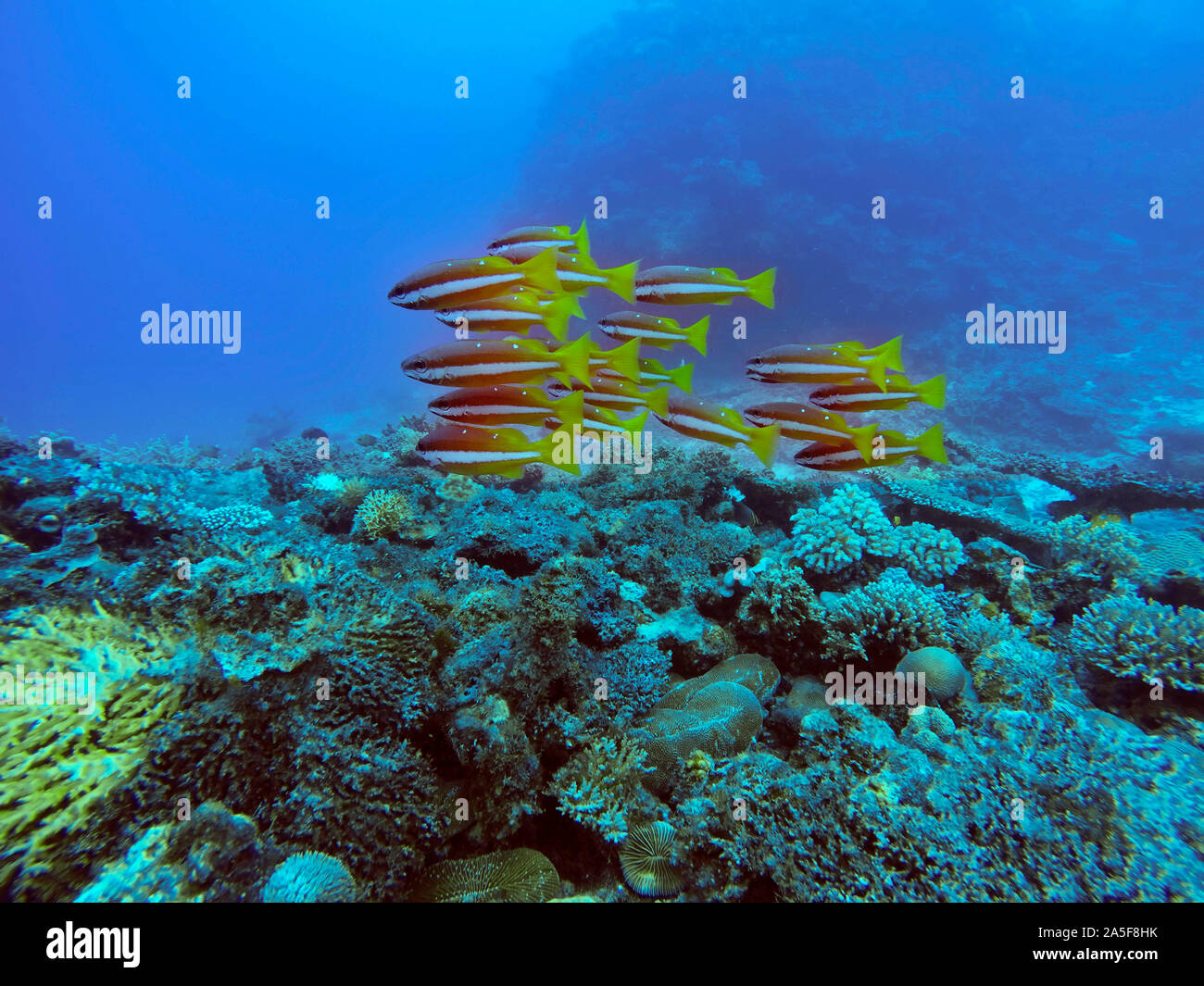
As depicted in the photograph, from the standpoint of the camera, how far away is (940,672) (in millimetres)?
3398

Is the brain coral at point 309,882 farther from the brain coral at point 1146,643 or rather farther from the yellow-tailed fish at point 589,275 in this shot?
the brain coral at point 1146,643

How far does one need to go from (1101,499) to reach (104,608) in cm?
1127

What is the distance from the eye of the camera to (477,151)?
77500 mm

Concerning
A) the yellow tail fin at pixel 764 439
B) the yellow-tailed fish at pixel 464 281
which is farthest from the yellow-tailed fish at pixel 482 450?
the yellow tail fin at pixel 764 439

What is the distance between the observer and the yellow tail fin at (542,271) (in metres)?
3.41

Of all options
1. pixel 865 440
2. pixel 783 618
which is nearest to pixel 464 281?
pixel 865 440

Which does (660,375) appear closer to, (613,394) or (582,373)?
(613,394)

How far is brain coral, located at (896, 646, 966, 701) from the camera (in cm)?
338

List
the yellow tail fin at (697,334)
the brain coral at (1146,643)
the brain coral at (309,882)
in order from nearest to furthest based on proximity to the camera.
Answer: the brain coral at (309,882)
the brain coral at (1146,643)
the yellow tail fin at (697,334)

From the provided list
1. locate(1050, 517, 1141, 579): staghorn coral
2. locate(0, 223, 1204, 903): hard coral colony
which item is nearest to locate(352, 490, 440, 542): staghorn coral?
locate(0, 223, 1204, 903): hard coral colony

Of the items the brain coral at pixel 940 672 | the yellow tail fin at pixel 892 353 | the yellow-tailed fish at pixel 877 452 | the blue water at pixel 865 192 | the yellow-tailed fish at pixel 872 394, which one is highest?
the blue water at pixel 865 192

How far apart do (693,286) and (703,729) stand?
3.61m

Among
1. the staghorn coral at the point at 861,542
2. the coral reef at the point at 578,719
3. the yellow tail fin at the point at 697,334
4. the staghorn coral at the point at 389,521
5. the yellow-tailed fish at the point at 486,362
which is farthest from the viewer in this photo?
the staghorn coral at the point at 389,521
